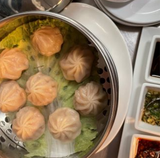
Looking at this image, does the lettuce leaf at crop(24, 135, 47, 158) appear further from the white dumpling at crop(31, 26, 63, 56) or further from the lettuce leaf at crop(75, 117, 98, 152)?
the white dumpling at crop(31, 26, 63, 56)

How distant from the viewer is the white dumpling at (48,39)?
4.55ft

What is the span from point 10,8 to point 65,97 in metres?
0.51

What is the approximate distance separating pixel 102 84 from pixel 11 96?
1.42 feet

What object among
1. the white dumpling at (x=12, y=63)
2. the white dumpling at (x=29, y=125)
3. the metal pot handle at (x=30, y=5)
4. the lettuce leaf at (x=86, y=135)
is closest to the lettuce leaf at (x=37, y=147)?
the white dumpling at (x=29, y=125)

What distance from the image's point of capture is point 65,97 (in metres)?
1.44

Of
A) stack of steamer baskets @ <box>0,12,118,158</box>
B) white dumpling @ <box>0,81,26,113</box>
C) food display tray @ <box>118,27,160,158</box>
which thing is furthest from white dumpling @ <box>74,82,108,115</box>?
white dumpling @ <box>0,81,26,113</box>

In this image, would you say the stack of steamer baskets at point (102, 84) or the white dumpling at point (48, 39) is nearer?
the stack of steamer baskets at point (102, 84)

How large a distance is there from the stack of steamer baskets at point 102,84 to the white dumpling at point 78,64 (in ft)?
0.15

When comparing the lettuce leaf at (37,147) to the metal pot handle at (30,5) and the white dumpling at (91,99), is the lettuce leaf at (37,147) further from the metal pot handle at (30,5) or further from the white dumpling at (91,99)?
the metal pot handle at (30,5)

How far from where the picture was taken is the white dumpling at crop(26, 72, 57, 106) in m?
1.42

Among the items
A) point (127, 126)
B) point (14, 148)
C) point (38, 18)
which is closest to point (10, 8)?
point (38, 18)

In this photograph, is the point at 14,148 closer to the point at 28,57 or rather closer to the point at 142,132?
the point at 28,57

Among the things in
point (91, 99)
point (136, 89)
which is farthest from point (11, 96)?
point (136, 89)

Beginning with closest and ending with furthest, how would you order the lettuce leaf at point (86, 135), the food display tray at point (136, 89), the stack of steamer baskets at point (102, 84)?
the stack of steamer baskets at point (102, 84) < the lettuce leaf at point (86, 135) < the food display tray at point (136, 89)
